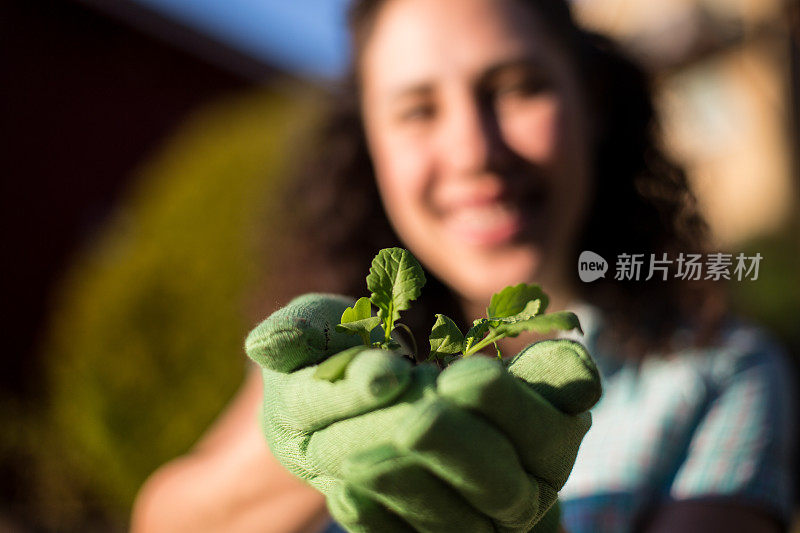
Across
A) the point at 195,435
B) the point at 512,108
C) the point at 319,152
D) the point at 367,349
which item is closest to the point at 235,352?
the point at 195,435

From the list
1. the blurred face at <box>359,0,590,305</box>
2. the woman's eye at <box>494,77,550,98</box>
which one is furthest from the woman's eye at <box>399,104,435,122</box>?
the woman's eye at <box>494,77,550,98</box>

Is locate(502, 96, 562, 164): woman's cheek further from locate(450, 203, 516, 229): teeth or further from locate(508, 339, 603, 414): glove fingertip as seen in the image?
locate(508, 339, 603, 414): glove fingertip

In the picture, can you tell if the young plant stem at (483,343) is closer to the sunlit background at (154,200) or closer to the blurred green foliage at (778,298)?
the sunlit background at (154,200)

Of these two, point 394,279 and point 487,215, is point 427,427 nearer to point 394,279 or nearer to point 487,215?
point 394,279

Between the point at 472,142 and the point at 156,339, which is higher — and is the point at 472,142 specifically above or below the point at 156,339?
above

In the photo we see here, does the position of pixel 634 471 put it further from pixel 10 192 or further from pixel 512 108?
pixel 10 192

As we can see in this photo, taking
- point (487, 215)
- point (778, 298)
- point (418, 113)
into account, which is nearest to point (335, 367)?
point (487, 215)
